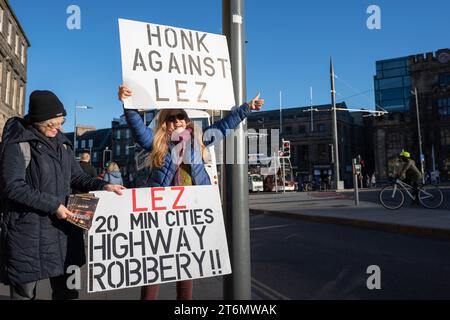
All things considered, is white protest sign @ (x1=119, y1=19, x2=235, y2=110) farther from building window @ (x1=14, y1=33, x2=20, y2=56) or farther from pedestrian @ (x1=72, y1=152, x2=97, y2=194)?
building window @ (x1=14, y1=33, x2=20, y2=56)

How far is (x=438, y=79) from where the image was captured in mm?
45094

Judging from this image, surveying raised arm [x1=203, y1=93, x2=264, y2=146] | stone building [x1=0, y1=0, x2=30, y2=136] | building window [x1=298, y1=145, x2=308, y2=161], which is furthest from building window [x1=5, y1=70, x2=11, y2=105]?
building window [x1=298, y1=145, x2=308, y2=161]

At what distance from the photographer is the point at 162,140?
9.37ft

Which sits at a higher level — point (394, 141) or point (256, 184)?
point (394, 141)

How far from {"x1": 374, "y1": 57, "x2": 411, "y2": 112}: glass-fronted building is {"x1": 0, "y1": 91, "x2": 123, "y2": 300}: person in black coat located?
67.3 meters

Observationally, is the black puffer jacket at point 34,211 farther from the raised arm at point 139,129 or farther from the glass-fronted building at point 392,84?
the glass-fronted building at point 392,84

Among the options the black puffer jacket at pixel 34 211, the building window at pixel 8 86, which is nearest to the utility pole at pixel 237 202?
the black puffer jacket at pixel 34 211

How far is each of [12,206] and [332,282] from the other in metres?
3.48

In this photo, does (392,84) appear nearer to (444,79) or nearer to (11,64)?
(444,79)

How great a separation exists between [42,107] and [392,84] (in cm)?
7046

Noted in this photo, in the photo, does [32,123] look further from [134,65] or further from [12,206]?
[134,65]

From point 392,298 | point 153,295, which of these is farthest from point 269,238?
point 153,295

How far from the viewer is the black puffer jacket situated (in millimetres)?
2285

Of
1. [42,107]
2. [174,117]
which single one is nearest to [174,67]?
[174,117]
